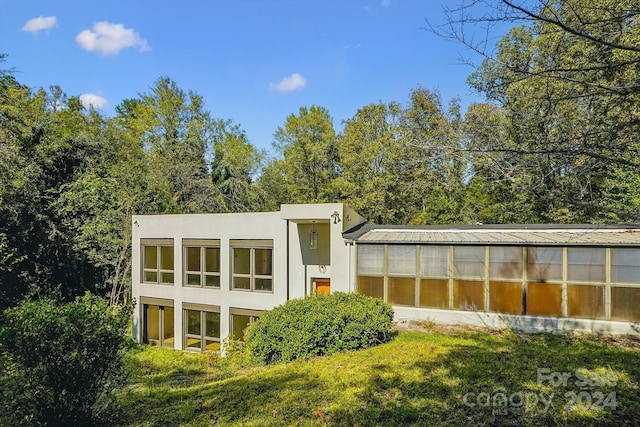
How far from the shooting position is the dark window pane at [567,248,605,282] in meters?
8.84

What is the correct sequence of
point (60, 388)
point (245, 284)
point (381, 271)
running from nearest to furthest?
1. point (60, 388)
2. point (381, 271)
3. point (245, 284)

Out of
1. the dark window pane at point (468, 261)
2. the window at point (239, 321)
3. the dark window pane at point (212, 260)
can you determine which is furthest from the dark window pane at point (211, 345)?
the dark window pane at point (468, 261)

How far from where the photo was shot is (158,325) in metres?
15.1

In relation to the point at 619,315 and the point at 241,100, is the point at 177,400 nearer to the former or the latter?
the point at 619,315

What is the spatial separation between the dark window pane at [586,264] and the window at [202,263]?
37.1 ft

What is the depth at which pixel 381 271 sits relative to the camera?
10.8m

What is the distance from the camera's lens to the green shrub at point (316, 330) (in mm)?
7367

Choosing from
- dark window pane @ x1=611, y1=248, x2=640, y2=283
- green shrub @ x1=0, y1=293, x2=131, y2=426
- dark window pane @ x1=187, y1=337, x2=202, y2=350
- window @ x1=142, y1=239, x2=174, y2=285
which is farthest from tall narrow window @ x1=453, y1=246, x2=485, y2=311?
window @ x1=142, y1=239, x2=174, y2=285

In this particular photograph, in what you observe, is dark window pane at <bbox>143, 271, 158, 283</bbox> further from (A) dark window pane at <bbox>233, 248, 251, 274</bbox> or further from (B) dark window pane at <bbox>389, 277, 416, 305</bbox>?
(B) dark window pane at <bbox>389, 277, 416, 305</bbox>

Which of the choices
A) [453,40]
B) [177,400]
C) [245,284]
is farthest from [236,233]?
[453,40]

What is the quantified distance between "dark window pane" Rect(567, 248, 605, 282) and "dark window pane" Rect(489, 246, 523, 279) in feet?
3.72

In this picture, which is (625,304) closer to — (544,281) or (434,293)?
(544,281)

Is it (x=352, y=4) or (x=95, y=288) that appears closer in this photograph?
(x=352, y=4)

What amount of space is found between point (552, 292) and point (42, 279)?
2196 centimetres
